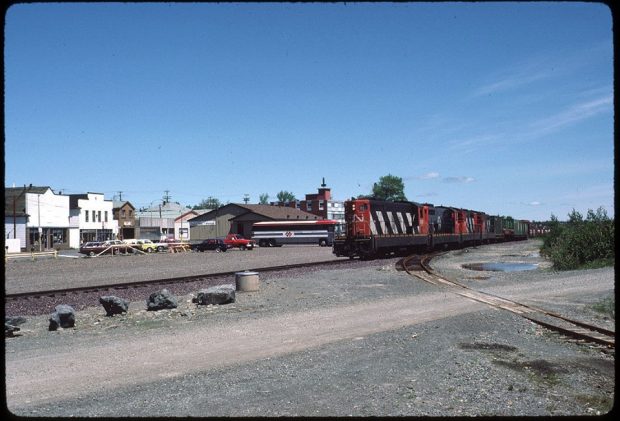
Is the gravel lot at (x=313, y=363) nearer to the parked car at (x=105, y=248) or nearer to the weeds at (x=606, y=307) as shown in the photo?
the weeds at (x=606, y=307)

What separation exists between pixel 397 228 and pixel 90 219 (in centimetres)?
6730

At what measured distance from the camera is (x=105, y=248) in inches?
2328

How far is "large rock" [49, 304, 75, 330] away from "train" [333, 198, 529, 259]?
81.9ft

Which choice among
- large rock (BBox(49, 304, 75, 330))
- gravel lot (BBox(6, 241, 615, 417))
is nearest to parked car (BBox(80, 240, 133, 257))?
gravel lot (BBox(6, 241, 615, 417))

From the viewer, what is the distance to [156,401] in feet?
25.7

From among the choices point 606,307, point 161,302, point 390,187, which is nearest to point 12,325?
point 161,302


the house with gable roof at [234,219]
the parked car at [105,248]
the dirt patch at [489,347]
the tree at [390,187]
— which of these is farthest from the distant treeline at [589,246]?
the tree at [390,187]

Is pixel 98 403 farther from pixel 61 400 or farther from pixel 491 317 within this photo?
pixel 491 317

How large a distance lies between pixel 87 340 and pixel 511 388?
10288 mm

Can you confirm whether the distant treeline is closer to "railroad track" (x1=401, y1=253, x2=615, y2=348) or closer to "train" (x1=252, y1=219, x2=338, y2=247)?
"railroad track" (x1=401, y1=253, x2=615, y2=348)

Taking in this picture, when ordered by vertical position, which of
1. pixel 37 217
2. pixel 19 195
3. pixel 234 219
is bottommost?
pixel 234 219

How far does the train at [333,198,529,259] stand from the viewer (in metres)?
38.0

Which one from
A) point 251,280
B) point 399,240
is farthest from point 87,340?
point 399,240

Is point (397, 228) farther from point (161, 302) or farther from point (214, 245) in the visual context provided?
point (214, 245)
